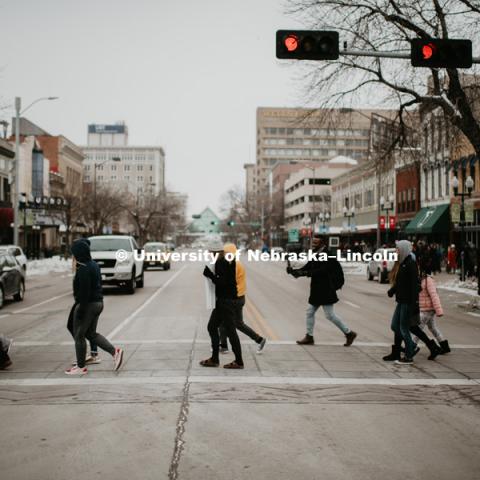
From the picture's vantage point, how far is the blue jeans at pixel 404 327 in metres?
10.2

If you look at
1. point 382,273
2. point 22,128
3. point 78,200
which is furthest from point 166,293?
point 22,128

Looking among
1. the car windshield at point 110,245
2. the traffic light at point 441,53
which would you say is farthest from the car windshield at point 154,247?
the traffic light at point 441,53

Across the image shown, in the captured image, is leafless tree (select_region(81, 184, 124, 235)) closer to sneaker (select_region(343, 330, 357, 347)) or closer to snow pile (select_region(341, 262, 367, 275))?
snow pile (select_region(341, 262, 367, 275))

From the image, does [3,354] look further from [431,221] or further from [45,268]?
[431,221]

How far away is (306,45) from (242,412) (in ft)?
23.5

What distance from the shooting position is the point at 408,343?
33.6ft

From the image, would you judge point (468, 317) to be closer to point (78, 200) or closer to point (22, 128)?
point (78, 200)

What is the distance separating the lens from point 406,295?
33.5ft

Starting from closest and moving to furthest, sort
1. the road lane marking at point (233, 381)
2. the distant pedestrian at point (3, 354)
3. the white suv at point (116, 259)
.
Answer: the road lane marking at point (233, 381), the distant pedestrian at point (3, 354), the white suv at point (116, 259)

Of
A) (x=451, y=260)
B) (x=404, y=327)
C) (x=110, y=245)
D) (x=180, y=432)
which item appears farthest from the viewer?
(x=451, y=260)

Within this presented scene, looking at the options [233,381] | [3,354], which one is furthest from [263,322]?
[3,354]

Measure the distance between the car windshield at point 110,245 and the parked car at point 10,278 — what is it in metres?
3.25

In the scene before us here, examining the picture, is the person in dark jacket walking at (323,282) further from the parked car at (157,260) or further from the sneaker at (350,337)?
the parked car at (157,260)

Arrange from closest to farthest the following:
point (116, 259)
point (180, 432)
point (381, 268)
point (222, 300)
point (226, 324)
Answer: point (180, 432)
point (226, 324)
point (222, 300)
point (116, 259)
point (381, 268)
